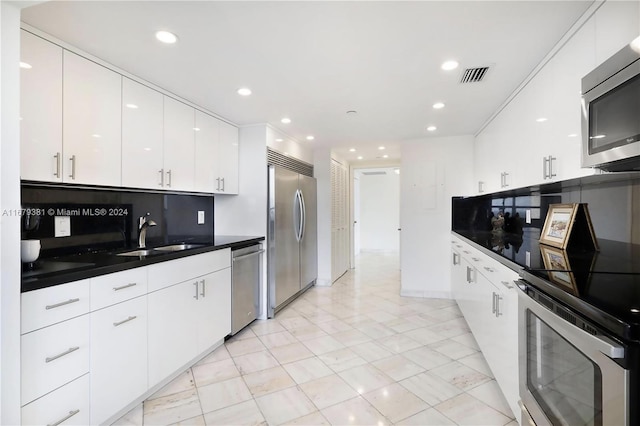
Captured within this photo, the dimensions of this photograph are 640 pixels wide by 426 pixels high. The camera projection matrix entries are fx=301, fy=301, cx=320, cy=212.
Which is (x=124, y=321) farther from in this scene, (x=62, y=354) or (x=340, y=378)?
(x=340, y=378)

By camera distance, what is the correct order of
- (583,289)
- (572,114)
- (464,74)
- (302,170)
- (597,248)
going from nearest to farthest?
(583,289) → (572,114) → (597,248) → (464,74) → (302,170)

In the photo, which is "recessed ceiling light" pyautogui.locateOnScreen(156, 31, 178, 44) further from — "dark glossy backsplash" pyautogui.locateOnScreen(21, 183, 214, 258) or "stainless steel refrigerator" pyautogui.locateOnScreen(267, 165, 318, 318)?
"stainless steel refrigerator" pyautogui.locateOnScreen(267, 165, 318, 318)

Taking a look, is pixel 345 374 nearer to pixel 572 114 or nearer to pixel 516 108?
pixel 572 114

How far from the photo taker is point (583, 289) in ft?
3.34

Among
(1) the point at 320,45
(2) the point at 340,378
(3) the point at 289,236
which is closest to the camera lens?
(1) the point at 320,45

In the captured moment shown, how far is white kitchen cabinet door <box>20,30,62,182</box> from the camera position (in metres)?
1.62

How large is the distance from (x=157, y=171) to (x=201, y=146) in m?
0.64

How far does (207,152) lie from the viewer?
3.10 m

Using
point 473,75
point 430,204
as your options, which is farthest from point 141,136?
point 430,204

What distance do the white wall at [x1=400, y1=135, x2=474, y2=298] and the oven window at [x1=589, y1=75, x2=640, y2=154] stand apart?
114 inches

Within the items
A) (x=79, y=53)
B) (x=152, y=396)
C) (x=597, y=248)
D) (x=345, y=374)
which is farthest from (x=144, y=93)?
(x=597, y=248)

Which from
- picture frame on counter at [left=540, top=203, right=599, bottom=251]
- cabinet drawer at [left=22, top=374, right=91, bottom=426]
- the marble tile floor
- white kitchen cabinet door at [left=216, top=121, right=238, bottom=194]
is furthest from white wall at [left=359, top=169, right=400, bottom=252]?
cabinet drawer at [left=22, top=374, right=91, bottom=426]

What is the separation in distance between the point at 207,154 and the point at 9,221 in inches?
78.1

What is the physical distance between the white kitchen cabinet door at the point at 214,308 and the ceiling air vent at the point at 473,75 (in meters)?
2.59
